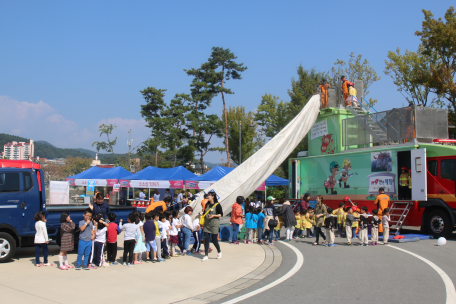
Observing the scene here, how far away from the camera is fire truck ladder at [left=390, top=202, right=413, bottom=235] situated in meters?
13.9

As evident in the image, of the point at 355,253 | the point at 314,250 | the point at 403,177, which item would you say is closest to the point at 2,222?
the point at 314,250

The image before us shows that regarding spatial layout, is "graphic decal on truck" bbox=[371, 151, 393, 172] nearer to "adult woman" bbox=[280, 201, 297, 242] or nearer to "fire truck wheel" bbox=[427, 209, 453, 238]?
"fire truck wheel" bbox=[427, 209, 453, 238]

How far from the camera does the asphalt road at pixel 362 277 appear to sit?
21.5 ft

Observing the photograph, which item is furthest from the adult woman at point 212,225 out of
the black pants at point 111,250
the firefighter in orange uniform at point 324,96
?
the firefighter in orange uniform at point 324,96

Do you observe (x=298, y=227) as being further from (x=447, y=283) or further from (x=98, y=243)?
(x=98, y=243)

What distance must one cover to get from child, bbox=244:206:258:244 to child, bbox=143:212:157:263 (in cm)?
376

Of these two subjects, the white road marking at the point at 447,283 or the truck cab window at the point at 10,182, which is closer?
the white road marking at the point at 447,283

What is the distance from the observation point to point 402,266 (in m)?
9.09

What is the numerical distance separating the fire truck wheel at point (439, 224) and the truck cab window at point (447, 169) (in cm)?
118

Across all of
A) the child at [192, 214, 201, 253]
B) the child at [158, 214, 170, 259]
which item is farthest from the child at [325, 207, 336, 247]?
the child at [158, 214, 170, 259]

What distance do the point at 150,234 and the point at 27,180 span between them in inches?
138

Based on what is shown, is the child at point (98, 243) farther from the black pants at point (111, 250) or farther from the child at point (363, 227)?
the child at point (363, 227)

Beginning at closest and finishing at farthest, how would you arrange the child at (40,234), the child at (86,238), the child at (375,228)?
the child at (86,238) < the child at (40,234) < the child at (375,228)

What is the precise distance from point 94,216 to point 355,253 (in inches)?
283
